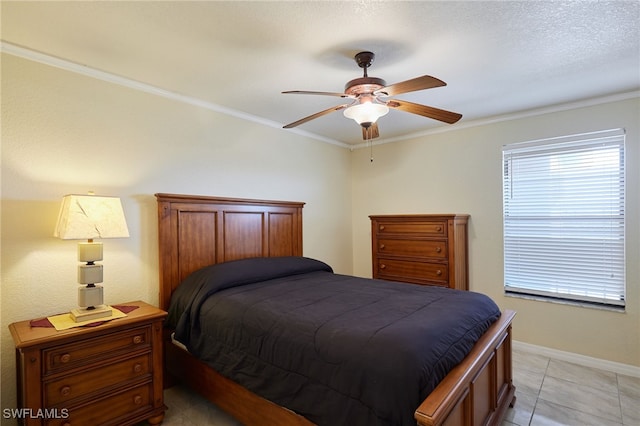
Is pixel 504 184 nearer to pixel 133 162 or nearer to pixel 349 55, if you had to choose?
pixel 349 55

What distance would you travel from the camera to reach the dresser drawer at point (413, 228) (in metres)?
3.44

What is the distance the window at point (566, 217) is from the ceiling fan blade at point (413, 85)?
2158 millimetres

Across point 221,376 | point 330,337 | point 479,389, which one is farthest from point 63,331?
point 479,389

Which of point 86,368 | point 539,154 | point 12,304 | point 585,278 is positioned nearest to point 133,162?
point 12,304

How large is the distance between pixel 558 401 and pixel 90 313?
324 cm

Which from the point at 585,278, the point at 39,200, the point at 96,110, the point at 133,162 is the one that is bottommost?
the point at 585,278

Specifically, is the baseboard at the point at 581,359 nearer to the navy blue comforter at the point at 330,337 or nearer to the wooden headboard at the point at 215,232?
the navy blue comforter at the point at 330,337

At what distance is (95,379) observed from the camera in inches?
73.5

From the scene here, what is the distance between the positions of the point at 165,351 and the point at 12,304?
41.1 inches

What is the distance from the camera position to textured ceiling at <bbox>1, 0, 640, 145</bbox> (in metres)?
1.70

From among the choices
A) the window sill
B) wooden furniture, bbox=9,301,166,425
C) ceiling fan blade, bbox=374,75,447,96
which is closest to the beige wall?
the window sill

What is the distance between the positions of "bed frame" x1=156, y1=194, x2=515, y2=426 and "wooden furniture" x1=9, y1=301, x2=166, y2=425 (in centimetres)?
34

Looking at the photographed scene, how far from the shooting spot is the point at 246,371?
183cm

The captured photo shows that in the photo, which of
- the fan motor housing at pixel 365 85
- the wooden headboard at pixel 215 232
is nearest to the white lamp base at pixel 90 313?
the wooden headboard at pixel 215 232
